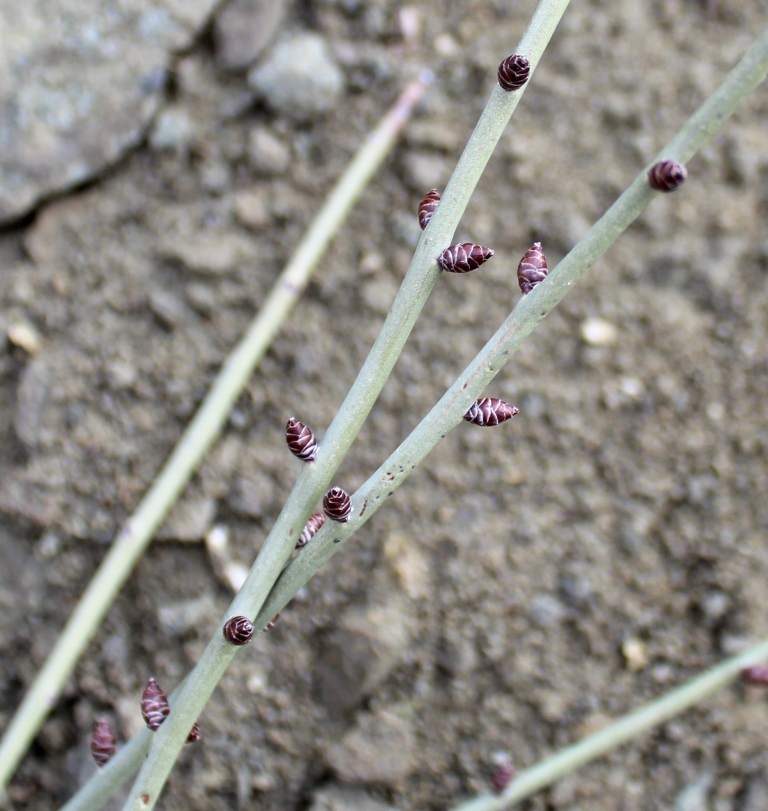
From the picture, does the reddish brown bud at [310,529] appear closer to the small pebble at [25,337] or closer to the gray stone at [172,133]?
the small pebble at [25,337]

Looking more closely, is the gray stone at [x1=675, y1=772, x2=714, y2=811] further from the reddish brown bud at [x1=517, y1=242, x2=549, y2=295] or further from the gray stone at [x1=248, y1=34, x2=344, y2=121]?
the gray stone at [x1=248, y1=34, x2=344, y2=121]

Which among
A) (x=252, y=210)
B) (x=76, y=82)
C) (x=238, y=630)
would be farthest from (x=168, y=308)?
(x=238, y=630)

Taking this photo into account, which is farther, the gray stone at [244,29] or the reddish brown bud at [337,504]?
the gray stone at [244,29]

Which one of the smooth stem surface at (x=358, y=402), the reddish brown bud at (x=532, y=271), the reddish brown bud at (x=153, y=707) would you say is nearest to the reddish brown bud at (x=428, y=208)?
the smooth stem surface at (x=358, y=402)

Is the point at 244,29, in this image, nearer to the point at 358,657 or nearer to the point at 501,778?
the point at 358,657

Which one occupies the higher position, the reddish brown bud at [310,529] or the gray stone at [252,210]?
the gray stone at [252,210]

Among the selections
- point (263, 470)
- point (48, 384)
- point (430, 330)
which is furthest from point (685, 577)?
point (48, 384)

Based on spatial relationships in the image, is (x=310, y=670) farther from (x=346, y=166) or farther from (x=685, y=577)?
(x=346, y=166)
